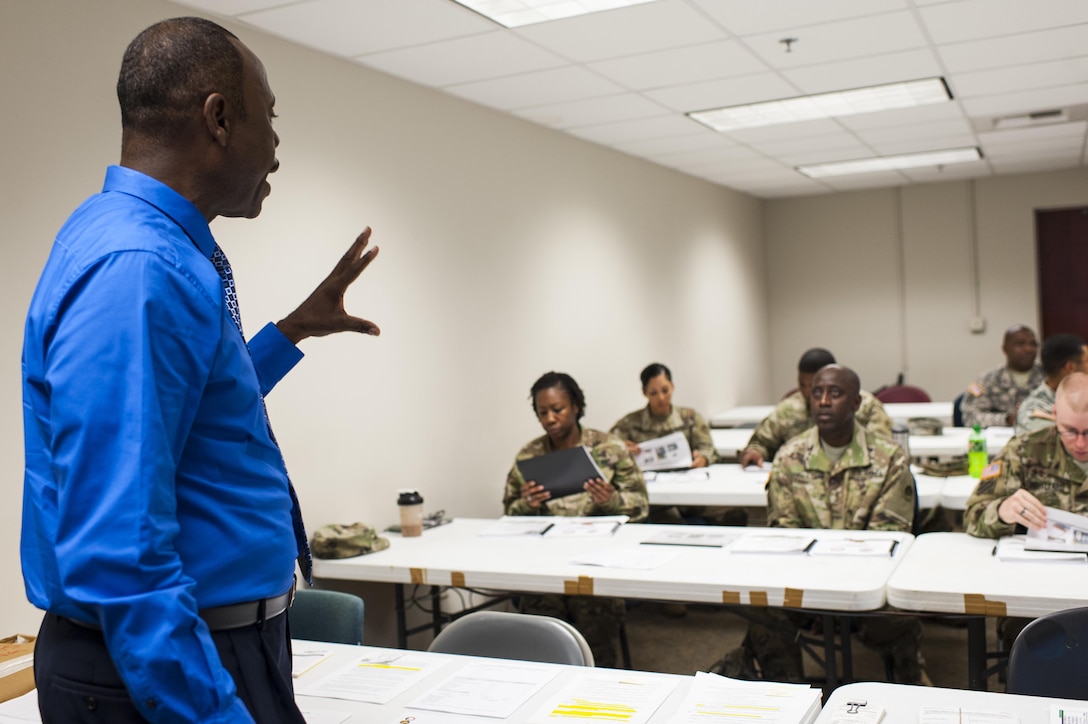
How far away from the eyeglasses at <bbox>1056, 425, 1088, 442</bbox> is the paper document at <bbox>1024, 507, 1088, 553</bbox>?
0.24 meters

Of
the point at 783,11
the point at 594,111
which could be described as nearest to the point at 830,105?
the point at 594,111

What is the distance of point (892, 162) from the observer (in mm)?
7953

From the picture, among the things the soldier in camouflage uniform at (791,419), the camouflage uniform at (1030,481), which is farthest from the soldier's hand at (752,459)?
the camouflage uniform at (1030,481)

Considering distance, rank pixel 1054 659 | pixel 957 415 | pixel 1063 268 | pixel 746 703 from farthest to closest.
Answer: pixel 1063 268 < pixel 957 415 < pixel 1054 659 < pixel 746 703

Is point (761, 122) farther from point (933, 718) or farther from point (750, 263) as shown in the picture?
point (933, 718)

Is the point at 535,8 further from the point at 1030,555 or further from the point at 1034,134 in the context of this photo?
the point at 1034,134

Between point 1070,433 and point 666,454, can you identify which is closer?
point 1070,433

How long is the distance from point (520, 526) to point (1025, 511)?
6.15ft

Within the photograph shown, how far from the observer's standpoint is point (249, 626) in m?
1.23

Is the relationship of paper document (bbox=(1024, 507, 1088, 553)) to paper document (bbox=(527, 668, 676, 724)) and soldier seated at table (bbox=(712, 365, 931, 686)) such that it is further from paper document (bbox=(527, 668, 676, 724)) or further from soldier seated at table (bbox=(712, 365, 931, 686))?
paper document (bbox=(527, 668, 676, 724))

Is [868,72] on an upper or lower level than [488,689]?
upper

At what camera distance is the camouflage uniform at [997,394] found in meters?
6.70

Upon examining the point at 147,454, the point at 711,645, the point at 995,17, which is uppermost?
the point at 995,17

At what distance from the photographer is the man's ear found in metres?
1.18
